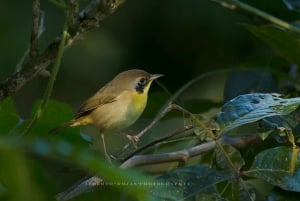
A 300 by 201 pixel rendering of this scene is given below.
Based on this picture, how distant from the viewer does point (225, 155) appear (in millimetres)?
965

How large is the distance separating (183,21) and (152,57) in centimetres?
27

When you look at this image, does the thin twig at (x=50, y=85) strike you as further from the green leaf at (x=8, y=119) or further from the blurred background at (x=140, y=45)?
the blurred background at (x=140, y=45)

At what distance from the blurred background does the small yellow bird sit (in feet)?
3.32

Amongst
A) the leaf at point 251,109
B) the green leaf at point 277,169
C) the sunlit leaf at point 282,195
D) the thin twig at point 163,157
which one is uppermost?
the leaf at point 251,109

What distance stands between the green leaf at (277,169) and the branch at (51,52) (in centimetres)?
35

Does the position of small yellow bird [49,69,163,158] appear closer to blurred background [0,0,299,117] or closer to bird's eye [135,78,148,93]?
bird's eye [135,78,148,93]

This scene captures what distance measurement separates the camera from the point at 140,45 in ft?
12.1

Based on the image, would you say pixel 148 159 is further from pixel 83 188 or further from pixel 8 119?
pixel 8 119

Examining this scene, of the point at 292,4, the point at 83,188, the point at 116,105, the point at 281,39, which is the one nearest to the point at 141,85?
the point at 116,105

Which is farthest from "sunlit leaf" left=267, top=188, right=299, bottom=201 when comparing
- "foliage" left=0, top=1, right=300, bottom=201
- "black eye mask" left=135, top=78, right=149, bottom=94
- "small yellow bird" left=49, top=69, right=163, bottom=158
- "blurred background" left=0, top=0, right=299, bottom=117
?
"blurred background" left=0, top=0, right=299, bottom=117

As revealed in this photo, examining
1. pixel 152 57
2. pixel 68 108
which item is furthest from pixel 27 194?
pixel 152 57

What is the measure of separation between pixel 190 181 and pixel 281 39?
48 cm

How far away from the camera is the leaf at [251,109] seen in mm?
997

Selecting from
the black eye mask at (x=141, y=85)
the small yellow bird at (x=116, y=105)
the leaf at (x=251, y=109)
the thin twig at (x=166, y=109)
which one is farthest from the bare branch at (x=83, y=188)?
the black eye mask at (x=141, y=85)
